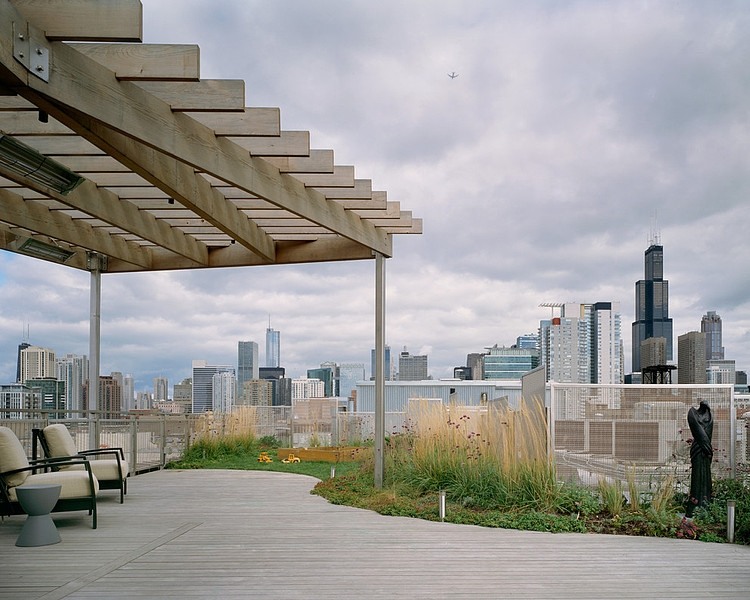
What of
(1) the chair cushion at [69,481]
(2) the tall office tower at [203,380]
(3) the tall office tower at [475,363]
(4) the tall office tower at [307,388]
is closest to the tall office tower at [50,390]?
(1) the chair cushion at [69,481]

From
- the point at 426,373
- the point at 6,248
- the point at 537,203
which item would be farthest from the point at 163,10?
the point at 537,203

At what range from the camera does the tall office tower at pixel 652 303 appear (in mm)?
42344

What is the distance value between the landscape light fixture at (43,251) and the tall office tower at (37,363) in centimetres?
348

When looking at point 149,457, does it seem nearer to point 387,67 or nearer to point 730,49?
point 387,67

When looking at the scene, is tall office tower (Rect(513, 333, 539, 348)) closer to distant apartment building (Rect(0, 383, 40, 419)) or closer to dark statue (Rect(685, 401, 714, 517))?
distant apartment building (Rect(0, 383, 40, 419))

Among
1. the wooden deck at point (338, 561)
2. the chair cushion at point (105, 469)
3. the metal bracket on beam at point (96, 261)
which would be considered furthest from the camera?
the metal bracket on beam at point (96, 261)

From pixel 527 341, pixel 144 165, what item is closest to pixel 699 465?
pixel 144 165

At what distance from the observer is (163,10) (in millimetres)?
9656

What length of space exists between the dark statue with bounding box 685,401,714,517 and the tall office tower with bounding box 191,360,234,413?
1230 cm

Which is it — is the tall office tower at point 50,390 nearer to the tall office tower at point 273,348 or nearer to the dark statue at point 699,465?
the dark statue at point 699,465

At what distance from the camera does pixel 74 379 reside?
12.4 meters

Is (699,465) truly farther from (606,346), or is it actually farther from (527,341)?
(527,341)

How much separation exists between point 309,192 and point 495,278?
34.5 m

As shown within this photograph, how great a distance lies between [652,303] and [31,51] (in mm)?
43604
